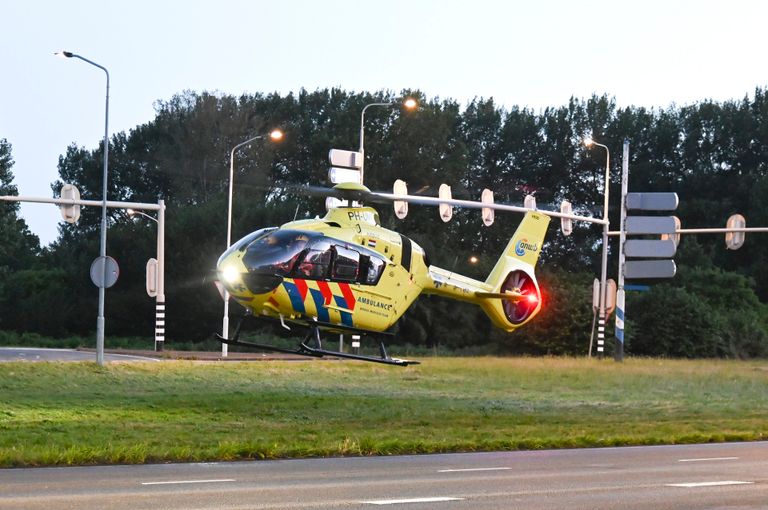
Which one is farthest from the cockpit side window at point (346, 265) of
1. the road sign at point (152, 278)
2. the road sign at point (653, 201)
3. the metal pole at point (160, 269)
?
the road sign at point (653, 201)

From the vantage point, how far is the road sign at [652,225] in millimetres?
48625

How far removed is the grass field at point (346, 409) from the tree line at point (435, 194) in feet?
69.2

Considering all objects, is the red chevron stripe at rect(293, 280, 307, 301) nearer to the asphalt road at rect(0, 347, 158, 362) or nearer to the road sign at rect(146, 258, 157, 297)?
the asphalt road at rect(0, 347, 158, 362)

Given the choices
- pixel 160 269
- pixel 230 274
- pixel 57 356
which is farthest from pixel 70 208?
pixel 230 274

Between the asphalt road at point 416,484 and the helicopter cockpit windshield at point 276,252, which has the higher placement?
the helicopter cockpit windshield at point 276,252

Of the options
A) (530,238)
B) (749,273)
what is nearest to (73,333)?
(749,273)

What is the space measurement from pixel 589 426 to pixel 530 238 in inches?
191

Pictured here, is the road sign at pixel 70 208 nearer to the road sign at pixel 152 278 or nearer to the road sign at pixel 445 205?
the road sign at pixel 152 278

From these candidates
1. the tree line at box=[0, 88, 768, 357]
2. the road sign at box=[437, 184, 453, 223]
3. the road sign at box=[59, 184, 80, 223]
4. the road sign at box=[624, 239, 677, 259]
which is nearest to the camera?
the road sign at box=[437, 184, 453, 223]

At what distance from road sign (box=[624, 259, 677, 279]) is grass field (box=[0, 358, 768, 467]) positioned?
144 inches

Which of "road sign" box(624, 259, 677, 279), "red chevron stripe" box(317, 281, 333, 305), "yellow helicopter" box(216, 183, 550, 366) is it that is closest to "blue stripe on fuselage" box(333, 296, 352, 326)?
"yellow helicopter" box(216, 183, 550, 366)

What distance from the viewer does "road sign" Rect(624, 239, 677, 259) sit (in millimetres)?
48094

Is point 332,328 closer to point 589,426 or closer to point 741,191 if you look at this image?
point 589,426

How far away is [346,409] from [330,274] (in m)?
6.92
